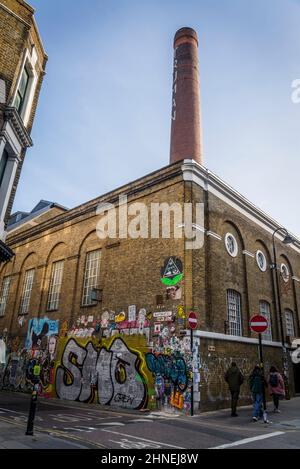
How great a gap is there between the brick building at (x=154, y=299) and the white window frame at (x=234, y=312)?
0.05 metres

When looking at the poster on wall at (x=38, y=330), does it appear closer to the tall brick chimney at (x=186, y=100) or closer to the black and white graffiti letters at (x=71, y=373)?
the black and white graffiti letters at (x=71, y=373)

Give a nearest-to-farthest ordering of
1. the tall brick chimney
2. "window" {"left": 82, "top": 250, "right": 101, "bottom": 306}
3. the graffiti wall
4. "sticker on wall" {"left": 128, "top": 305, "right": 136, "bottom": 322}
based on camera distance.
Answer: the graffiti wall < "sticker on wall" {"left": 128, "top": 305, "right": 136, "bottom": 322} < "window" {"left": 82, "top": 250, "right": 101, "bottom": 306} < the tall brick chimney

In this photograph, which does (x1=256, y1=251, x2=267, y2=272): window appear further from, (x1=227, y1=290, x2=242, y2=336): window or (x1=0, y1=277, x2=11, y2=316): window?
(x1=0, y1=277, x2=11, y2=316): window

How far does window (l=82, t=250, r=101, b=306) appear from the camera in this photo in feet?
55.2

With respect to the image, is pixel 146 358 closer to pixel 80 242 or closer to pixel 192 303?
pixel 192 303

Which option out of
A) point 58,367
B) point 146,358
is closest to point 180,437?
point 146,358

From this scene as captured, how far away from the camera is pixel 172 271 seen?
520 inches

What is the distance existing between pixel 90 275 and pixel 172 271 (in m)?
5.68

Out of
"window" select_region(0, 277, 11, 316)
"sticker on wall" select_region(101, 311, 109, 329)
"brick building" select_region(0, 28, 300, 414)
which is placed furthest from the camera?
"window" select_region(0, 277, 11, 316)

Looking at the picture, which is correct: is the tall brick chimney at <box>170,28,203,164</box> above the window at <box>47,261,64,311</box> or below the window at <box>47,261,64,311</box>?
above

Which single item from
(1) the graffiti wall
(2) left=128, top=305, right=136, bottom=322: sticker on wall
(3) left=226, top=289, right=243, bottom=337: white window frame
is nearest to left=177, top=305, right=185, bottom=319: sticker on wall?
(1) the graffiti wall

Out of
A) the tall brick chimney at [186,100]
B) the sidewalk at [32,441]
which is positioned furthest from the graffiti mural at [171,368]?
the tall brick chimney at [186,100]

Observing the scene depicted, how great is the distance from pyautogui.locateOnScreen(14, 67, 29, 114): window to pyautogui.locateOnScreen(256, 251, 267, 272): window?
12869mm

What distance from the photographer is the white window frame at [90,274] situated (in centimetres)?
1681
